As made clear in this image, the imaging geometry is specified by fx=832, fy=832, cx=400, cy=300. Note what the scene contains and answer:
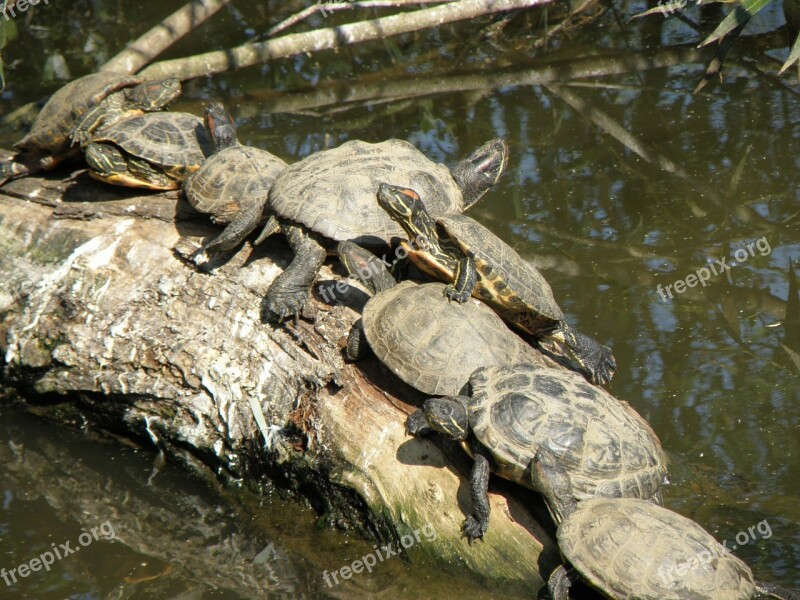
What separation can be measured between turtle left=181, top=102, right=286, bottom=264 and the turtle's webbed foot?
2.36 m

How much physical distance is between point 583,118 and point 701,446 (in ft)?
16.9

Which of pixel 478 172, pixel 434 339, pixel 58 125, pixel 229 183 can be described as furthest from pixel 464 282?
pixel 58 125

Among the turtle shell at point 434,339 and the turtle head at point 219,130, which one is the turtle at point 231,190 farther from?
the turtle shell at point 434,339

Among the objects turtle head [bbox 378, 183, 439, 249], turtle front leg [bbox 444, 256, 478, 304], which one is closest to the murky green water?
turtle front leg [bbox 444, 256, 478, 304]

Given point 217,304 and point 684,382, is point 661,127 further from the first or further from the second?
point 217,304

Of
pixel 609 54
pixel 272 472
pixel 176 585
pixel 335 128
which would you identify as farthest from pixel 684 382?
pixel 609 54

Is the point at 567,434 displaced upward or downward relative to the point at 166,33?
downward

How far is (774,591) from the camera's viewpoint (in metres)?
3.87

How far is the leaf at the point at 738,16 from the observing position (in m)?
7.30

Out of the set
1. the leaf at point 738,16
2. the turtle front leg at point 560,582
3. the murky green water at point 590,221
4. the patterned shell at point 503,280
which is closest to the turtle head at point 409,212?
the patterned shell at point 503,280

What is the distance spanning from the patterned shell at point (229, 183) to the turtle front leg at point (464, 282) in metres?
1.49

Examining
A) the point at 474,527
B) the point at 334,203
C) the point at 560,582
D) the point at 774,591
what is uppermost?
the point at 334,203

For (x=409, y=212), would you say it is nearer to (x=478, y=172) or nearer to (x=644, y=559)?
(x=478, y=172)

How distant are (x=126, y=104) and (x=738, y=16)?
5409 millimetres
